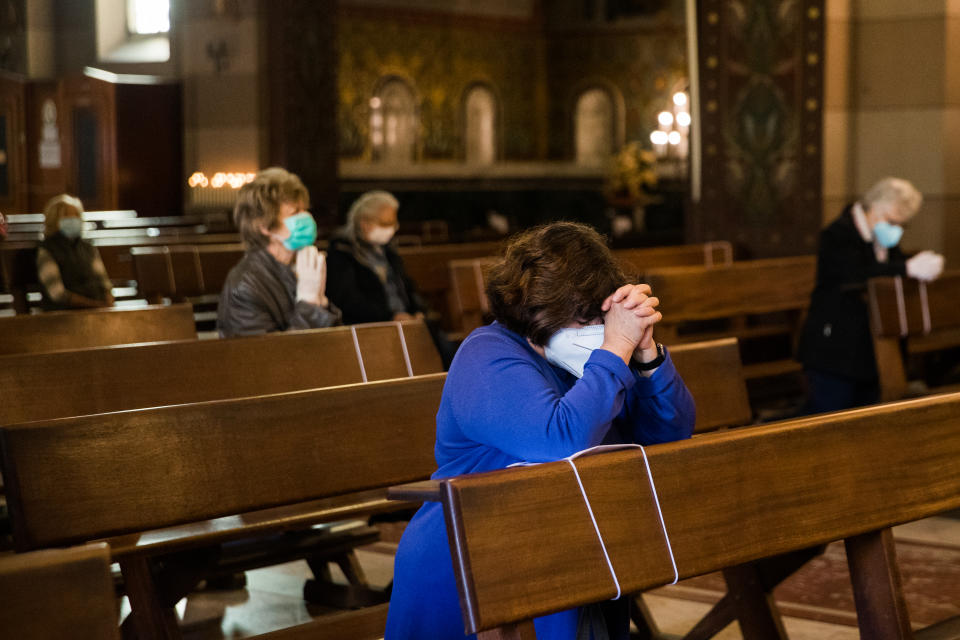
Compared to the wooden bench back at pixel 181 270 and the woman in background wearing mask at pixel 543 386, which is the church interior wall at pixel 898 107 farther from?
the woman in background wearing mask at pixel 543 386

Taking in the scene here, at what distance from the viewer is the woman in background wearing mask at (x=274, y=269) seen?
16.4 feet

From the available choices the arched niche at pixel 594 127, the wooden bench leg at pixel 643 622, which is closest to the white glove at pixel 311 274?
the wooden bench leg at pixel 643 622

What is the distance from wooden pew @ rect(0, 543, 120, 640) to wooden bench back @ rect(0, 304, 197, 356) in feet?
10.8

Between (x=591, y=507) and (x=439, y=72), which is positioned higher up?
(x=439, y=72)

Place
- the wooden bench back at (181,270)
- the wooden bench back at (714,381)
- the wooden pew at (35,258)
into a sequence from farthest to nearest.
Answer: the wooden pew at (35,258)
the wooden bench back at (181,270)
the wooden bench back at (714,381)

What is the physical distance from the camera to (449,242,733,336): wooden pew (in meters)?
7.47

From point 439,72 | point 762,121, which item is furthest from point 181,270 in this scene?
point 439,72

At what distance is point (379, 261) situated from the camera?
6461 millimetres

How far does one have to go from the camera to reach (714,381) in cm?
412

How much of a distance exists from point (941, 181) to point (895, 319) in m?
2.96

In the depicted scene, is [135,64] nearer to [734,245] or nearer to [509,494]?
[734,245]

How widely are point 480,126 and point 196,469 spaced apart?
18.1 metres

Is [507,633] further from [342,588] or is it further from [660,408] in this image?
[342,588]

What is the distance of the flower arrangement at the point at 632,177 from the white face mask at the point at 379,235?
13.0 m
